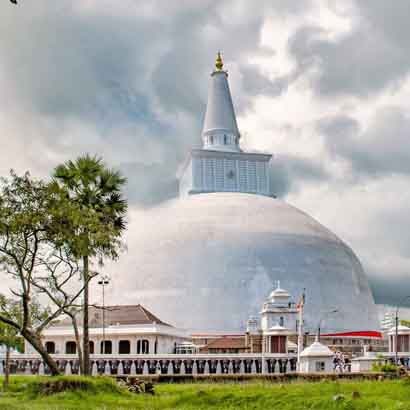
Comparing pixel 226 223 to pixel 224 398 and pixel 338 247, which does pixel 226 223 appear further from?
pixel 224 398

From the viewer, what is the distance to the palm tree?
3241cm

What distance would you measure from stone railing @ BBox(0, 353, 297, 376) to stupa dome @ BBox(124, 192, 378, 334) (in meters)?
10.3

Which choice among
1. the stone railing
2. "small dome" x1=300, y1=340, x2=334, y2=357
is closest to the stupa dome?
the stone railing

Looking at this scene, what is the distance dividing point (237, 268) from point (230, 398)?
36.5m

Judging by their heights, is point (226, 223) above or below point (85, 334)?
above

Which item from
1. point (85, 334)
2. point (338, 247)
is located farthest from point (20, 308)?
point (338, 247)

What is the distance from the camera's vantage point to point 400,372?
122 feet

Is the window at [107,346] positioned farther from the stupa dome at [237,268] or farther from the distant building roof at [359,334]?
the distant building roof at [359,334]

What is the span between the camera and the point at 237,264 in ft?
204

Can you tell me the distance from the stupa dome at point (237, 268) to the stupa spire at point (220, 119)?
10.5 m

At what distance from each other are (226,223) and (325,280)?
9412 millimetres

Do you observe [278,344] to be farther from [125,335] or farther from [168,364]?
[125,335]

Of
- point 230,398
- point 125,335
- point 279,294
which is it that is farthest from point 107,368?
point 230,398

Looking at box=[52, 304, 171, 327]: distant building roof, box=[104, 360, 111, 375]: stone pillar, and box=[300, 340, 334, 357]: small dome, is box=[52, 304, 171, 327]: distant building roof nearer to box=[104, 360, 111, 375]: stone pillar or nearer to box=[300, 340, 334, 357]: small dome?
box=[104, 360, 111, 375]: stone pillar
